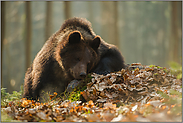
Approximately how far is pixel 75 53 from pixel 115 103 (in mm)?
2172

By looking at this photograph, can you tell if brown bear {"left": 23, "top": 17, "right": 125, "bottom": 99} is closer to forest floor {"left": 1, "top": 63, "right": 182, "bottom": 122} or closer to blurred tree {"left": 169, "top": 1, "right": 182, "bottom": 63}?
forest floor {"left": 1, "top": 63, "right": 182, "bottom": 122}

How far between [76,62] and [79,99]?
141 centimetres

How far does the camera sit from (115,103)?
Answer: 363cm

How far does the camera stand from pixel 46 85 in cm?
545

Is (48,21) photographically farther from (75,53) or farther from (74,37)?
(75,53)

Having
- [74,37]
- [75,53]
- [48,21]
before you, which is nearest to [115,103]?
[75,53]

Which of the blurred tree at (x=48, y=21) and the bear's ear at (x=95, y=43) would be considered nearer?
the bear's ear at (x=95, y=43)

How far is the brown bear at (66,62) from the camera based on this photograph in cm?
522

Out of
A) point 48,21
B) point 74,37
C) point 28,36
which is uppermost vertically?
point 48,21

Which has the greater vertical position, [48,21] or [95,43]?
[48,21]

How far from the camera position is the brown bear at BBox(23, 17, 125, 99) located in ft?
17.1

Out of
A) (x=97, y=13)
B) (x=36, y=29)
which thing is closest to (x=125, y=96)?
(x=36, y=29)

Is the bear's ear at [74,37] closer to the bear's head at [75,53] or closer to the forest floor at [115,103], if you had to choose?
the bear's head at [75,53]

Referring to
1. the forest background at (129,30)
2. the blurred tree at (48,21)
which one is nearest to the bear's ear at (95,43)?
the blurred tree at (48,21)
